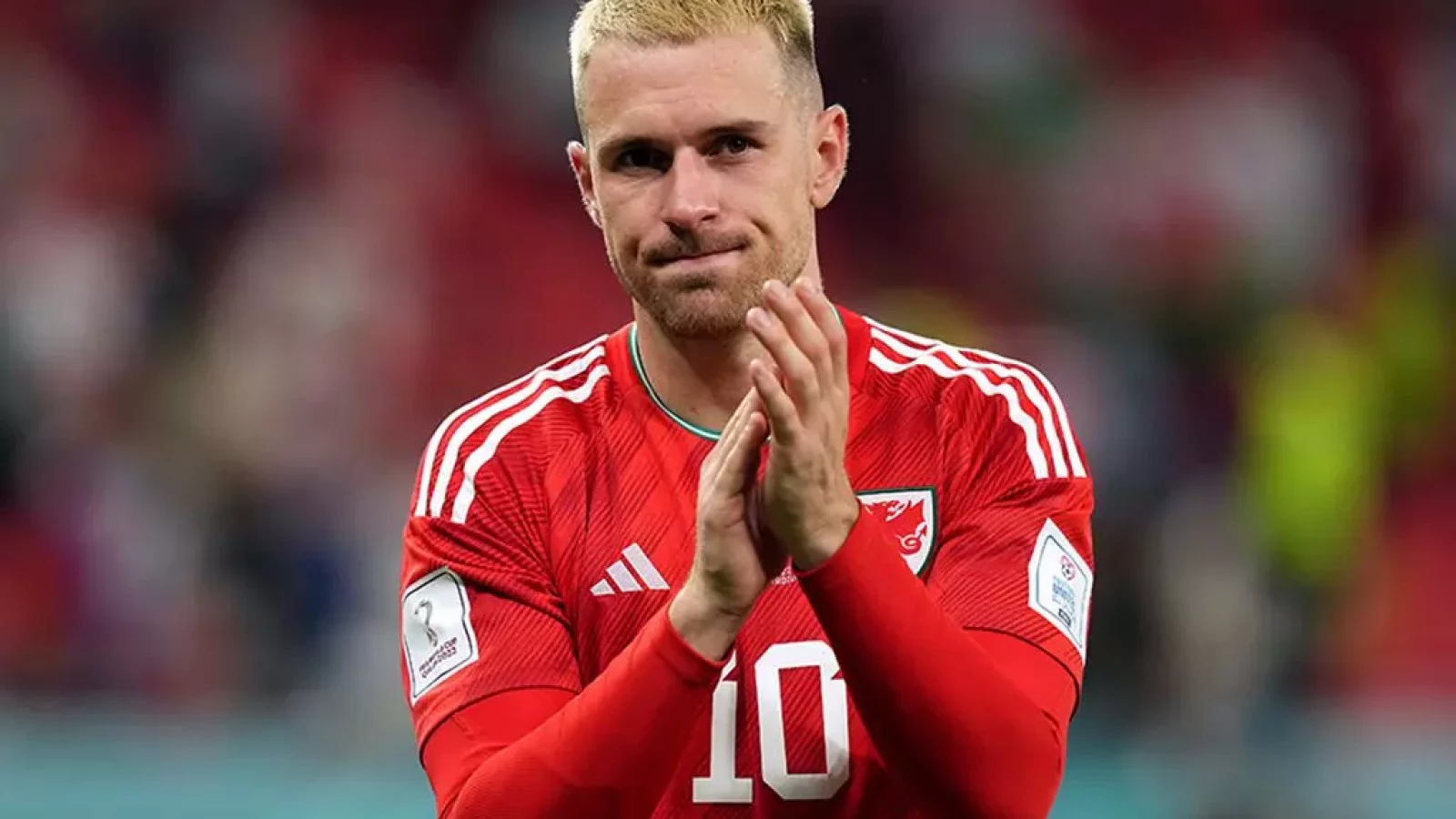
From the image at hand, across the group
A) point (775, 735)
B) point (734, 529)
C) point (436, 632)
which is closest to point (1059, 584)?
point (775, 735)

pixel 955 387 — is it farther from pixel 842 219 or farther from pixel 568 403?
pixel 842 219

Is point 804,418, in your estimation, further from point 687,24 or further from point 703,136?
point 687,24

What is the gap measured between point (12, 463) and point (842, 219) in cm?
388

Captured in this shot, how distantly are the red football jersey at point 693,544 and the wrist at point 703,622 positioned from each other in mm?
317

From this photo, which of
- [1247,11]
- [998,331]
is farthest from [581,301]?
[1247,11]

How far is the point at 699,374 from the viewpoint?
3.16 meters

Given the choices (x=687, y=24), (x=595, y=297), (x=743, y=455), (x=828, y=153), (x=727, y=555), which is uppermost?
(x=687, y=24)

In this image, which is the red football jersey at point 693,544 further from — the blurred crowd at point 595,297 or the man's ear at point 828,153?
the blurred crowd at point 595,297

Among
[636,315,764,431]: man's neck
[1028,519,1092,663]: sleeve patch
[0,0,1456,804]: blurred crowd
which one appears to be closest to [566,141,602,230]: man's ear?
[636,315,764,431]: man's neck

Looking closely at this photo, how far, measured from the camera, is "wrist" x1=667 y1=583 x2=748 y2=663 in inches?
106

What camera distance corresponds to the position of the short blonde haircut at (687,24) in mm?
2941

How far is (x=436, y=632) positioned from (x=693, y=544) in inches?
15.1

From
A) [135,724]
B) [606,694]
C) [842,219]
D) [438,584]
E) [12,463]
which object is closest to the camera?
[606,694]

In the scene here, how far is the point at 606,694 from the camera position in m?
2.70
